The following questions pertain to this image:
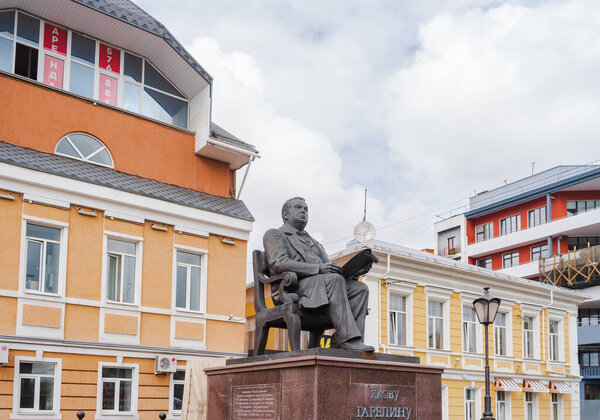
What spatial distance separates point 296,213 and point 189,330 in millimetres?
10181

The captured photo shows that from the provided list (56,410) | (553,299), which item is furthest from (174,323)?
(553,299)

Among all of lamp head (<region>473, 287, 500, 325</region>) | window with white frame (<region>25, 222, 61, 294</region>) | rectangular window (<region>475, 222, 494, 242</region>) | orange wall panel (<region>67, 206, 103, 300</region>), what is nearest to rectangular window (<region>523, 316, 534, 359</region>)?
lamp head (<region>473, 287, 500, 325</region>)

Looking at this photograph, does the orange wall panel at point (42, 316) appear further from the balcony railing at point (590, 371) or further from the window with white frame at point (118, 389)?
the balcony railing at point (590, 371)

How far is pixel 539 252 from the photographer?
155ft

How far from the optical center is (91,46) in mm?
19234

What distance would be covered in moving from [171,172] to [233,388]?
11592 millimetres

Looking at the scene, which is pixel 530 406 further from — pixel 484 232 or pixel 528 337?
pixel 484 232

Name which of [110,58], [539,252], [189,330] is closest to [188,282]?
[189,330]

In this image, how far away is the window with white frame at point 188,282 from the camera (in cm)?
1944

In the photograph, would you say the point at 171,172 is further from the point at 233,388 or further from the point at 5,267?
the point at 233,388

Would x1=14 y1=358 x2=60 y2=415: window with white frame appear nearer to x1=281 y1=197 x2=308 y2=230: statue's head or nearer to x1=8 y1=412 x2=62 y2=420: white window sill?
x1=8 y1=412 x2=62 y2=420: white window sill

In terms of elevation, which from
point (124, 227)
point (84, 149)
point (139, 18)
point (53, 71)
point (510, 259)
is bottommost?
point (124, 227)

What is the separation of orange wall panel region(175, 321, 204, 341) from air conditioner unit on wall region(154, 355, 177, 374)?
0.71m

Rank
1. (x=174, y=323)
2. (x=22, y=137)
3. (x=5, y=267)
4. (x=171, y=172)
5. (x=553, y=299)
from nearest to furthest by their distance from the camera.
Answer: (x=5, y=267) < (x=22, y=137) < (x=174, y=323) < (x=171, y=172) < (x=553, y=299)
